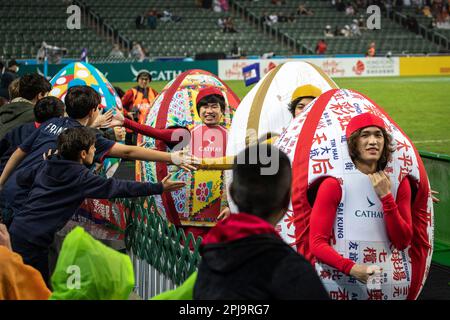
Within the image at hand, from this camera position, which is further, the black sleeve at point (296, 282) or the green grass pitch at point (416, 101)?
the green grass pitch at point (416, 101)

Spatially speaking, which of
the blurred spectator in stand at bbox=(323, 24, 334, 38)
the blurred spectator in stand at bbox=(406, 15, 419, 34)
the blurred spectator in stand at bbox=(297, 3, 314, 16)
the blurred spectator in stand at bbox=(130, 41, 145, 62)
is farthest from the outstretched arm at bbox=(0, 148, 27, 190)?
the blurred spectator in stand at bbox=(406, 15, 419, 34)

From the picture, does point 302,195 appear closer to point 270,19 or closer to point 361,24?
point 270,19

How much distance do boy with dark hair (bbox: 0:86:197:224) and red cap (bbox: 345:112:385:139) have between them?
1.38 m

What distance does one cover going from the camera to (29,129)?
6.10 metres

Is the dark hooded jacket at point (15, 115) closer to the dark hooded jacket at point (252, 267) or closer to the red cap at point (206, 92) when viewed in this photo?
the red cap at point (206, 92)

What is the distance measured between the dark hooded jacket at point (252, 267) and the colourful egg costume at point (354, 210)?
57.8 inches

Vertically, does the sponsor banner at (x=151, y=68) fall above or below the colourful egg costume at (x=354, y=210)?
above

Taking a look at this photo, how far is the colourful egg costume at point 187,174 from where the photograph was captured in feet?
19.0

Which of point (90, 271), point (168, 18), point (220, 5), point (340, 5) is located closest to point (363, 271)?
point (90, 271)

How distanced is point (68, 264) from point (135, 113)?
358 inches

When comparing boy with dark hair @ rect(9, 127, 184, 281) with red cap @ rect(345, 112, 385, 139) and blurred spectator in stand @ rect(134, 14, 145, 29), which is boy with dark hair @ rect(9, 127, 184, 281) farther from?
blurred spectator in stand @ rect(134, 14, 145, 29)

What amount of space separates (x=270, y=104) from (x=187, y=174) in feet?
2.86

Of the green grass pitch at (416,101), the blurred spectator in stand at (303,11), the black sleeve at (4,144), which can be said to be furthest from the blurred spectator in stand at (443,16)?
the black sleeve at (4,144)

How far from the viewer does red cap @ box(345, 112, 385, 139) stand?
148 inches
